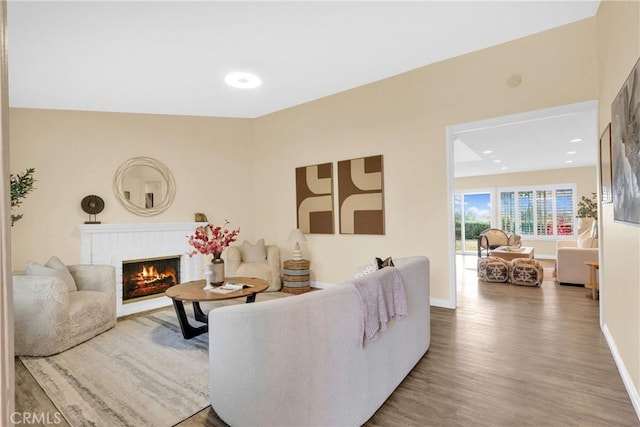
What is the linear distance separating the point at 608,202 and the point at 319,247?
12.0 feet

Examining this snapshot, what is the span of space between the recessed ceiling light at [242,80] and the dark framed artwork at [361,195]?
5.48 feet

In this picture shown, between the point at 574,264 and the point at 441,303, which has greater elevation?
the point at 574,264

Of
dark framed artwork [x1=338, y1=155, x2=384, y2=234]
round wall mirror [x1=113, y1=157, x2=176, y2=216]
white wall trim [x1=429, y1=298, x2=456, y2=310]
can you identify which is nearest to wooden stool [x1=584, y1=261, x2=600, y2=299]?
white wall trim [x1=429, y1=298, x2=456, y2=310]

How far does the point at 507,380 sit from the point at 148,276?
458 centimetres

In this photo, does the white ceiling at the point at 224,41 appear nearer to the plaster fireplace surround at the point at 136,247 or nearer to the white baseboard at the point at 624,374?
the plaster fireplace surround at the point at 136,247

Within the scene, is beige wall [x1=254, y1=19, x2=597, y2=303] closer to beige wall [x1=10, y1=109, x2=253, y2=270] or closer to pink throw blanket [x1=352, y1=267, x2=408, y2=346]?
beige wall [x1=10, y1=109, x2=253, y2=270]

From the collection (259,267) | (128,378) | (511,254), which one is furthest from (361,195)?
(511,254)

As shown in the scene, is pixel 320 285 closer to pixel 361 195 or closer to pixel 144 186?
pixel 361 195

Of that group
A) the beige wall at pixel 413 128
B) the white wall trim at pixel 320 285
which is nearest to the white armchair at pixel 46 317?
the white wall trim at pixel 320 285

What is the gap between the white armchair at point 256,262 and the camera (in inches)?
205

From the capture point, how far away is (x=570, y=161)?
841cm

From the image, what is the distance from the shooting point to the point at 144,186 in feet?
16.5

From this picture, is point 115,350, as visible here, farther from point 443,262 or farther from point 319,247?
point 443,262

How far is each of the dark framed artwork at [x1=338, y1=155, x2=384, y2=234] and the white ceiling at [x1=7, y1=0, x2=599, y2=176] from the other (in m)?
1.17
